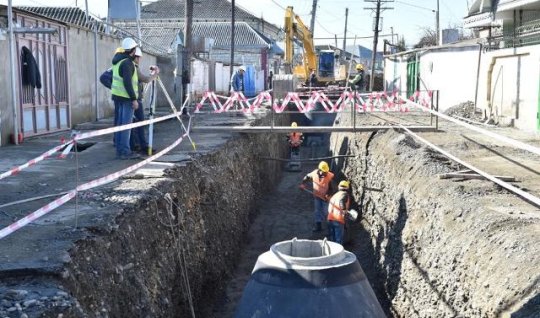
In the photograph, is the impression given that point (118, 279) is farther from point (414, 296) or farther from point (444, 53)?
point (444, 53)

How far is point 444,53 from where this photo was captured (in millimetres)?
24578

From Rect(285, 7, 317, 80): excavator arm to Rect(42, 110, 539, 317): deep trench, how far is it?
42.4 ft

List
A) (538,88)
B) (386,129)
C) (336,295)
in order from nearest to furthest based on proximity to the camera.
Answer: (336,295), (386,129), (538,88)

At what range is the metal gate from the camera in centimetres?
1148

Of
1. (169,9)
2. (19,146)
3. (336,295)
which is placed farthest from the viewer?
→ (169,9)

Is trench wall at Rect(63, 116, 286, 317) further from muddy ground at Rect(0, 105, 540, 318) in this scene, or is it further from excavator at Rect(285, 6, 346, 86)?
excavator at Rect(285, 6, 346, 86)

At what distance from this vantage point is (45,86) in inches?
491

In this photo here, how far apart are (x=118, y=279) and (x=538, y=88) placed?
1223 centimetres

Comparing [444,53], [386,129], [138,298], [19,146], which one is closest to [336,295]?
[138,298]

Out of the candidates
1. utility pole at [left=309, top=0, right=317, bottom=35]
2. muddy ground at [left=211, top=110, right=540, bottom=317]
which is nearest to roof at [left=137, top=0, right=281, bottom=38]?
utility pole at [left=309, top=0, right=317, bottom=35]

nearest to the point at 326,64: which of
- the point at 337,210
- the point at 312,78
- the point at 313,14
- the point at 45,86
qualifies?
the point at 312,78

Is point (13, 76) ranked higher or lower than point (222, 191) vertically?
higher

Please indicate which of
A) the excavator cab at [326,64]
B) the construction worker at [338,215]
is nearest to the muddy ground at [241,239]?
the construction worker at [338,215]

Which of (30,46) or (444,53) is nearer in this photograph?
(30,46)
